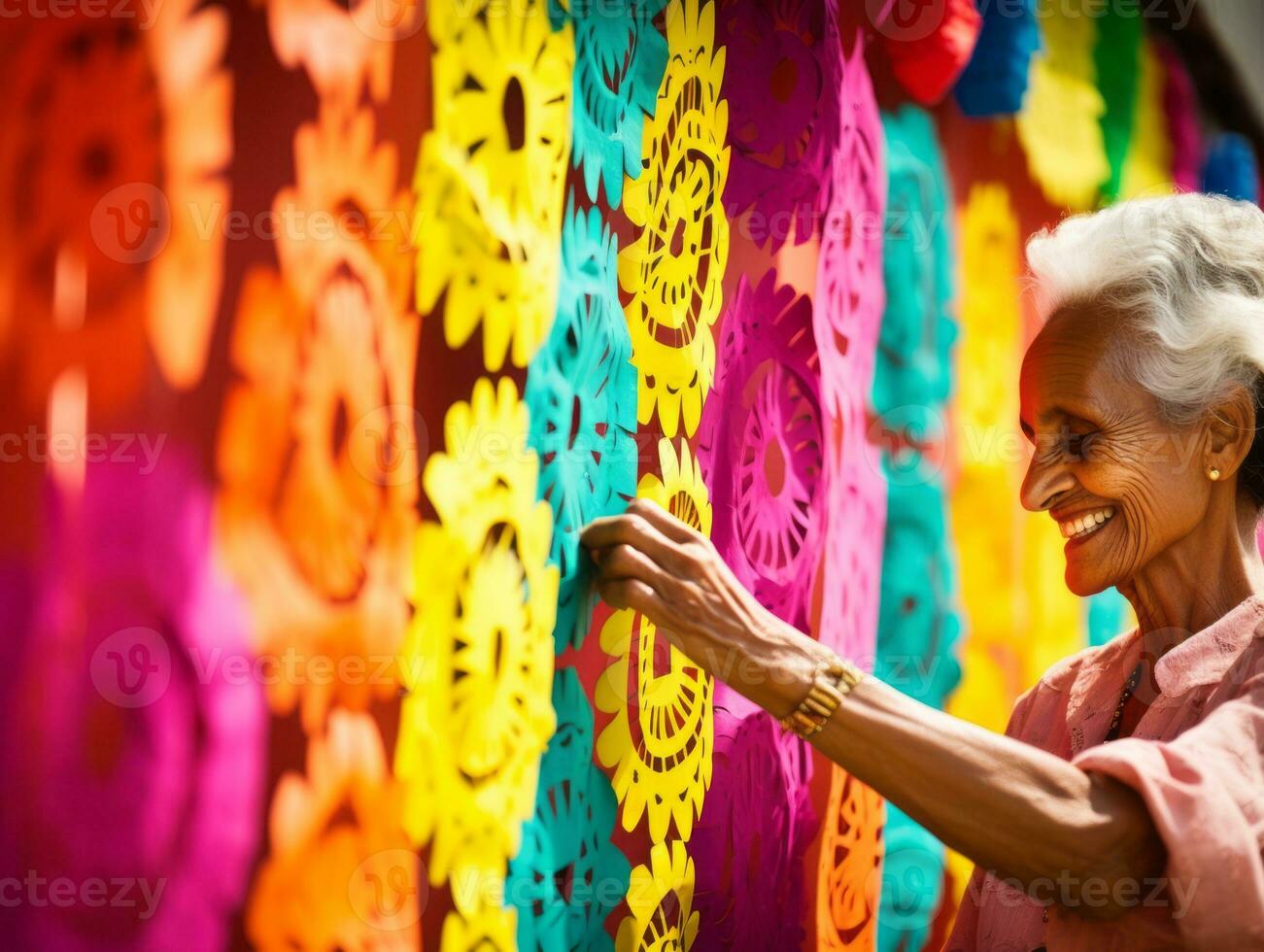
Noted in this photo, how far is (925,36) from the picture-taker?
2260mm

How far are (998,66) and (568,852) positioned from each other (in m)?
1.71

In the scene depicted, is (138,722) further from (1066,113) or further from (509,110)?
(1066,113)

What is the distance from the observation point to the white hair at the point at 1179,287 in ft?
5.35

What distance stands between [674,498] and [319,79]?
2.34 feet

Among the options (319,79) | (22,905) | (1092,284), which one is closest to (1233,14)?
(1092,284)

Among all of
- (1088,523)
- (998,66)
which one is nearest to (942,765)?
(1088,523)

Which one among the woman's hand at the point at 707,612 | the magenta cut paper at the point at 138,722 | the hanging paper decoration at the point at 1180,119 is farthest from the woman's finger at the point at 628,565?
the hanging paper decoration at the point at 1180,119

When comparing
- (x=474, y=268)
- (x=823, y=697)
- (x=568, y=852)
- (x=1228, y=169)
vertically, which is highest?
(x=1228, y=169)

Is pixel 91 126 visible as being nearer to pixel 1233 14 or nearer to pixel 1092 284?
pixel 1092 284

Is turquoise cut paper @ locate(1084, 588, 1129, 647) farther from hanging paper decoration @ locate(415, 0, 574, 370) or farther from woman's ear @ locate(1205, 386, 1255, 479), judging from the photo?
hanging paper decoration @ locate(415, 0, 574, 370)

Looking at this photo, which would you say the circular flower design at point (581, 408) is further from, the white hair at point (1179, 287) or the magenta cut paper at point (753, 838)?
the white hair at point (1179, 287)

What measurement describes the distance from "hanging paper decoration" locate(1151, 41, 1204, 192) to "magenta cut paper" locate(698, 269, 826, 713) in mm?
1754

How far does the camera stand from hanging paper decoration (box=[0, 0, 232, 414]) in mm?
917

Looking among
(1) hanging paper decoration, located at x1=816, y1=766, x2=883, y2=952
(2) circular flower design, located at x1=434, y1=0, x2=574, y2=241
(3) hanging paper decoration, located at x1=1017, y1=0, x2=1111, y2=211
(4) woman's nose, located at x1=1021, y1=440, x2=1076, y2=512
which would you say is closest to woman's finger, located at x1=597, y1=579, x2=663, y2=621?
(2) circular flower design, located at x1=434, y1=0, x2=574, y2=241
